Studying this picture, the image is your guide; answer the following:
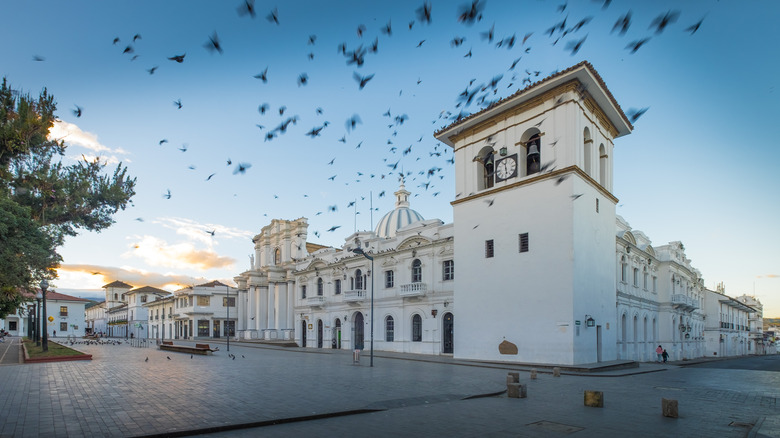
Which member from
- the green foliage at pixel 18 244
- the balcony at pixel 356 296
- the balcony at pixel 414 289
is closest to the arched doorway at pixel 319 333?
the balcony at pixel 356 296

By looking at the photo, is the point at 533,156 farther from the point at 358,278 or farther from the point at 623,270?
the point at 358,278

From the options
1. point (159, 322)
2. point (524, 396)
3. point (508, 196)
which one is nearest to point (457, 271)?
point (508, 196)

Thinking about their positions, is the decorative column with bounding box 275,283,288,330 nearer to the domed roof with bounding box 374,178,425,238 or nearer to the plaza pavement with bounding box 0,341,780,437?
the domed roof with bounding box 374,178,425,238

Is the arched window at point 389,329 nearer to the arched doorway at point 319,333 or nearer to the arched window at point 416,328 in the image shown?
the arched window at point 416,328

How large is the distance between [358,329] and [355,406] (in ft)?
96.0

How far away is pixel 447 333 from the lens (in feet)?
105

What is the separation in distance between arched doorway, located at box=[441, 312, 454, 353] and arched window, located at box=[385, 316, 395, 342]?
5.30 metres

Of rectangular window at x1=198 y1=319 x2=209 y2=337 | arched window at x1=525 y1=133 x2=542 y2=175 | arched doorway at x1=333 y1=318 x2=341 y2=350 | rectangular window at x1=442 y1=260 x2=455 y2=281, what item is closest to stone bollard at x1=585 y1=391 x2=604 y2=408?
arched window at x1=525 y1=133 x2=542 y2=175

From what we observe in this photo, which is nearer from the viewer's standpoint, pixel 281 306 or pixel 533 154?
pixel 533 154

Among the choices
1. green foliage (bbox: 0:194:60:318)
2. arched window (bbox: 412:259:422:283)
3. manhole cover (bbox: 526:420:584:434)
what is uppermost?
green foliage (bbox: 0:194:60:318)

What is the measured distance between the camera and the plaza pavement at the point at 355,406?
29.0 ft

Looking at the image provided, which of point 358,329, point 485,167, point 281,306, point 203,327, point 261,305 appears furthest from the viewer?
point 203,327

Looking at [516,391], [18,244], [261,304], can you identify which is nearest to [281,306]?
[261,304]

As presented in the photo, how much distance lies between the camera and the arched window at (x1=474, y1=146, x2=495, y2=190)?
2738 centimetres
